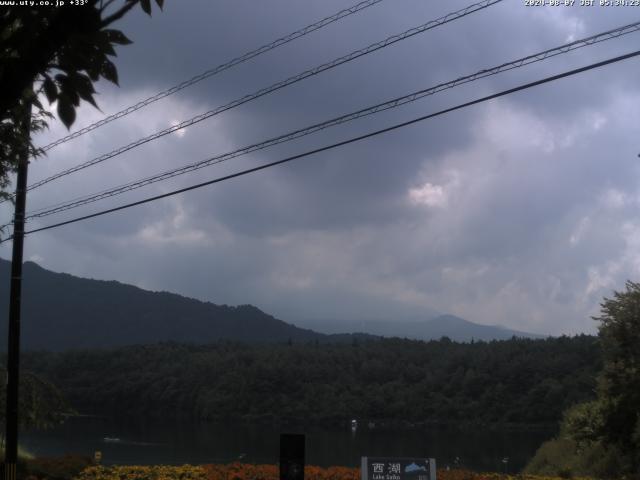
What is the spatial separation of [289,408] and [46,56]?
52510mm

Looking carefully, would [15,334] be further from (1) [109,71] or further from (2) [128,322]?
(2) [128,322]

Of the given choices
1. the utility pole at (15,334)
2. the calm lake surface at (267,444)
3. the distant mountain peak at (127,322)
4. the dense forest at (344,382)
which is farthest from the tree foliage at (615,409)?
the distant mountain peak at (127,322)

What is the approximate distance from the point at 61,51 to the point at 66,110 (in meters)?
0.32

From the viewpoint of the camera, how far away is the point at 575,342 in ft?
190

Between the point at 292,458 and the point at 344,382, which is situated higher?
the point at 344,382

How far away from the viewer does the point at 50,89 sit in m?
4.37

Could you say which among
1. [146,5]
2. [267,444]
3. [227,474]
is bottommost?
[267,444]

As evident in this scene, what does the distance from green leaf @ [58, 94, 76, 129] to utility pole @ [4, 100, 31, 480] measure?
11.2m

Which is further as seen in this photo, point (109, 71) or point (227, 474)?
point (227, 474)

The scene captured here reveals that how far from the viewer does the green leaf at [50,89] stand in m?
4.36

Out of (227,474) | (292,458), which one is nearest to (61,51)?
(292,458)

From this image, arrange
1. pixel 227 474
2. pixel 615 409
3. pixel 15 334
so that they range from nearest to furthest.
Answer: pixel 227 474 < pixel 15 334 < pixel 615 409

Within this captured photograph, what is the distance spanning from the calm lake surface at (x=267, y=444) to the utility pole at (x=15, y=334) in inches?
351

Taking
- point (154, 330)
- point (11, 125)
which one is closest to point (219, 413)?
point (11, 125)
